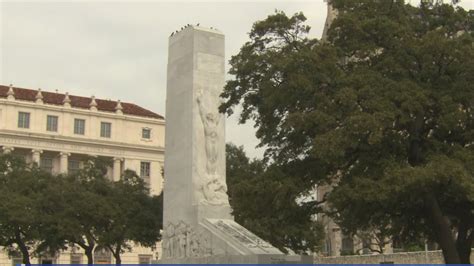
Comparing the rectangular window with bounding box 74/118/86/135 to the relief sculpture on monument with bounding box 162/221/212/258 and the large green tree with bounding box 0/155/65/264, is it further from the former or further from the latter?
the relief sculpture on monument with bounding box 162/221/212/258

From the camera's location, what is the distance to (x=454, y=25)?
26.9 m

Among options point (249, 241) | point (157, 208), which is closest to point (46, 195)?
point (157, 208)

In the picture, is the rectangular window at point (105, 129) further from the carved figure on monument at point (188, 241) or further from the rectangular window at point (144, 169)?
→ the carved figure on monument at point (188, 241)

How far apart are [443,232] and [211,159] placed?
8.83m

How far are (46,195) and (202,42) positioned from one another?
72.9 feet

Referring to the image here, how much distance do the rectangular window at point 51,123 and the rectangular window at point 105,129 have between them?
588 cm

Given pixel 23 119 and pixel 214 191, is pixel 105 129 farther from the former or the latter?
pixel 214 191

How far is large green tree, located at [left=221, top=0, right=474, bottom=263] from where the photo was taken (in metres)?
22.7

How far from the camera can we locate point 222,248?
2248 centimetres


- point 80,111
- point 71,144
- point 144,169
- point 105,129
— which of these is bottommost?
point 144,169

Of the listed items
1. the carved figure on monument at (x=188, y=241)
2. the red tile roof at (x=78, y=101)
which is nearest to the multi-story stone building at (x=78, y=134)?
the red tile roof at (x=78, y=101)

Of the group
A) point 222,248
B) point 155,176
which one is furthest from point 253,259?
point 155,176

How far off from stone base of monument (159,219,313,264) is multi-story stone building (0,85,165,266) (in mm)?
56376

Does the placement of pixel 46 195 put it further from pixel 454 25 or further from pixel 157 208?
pixel 454 25
